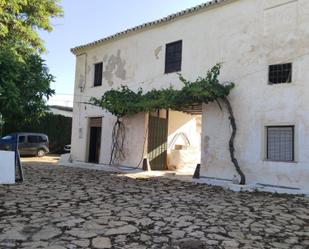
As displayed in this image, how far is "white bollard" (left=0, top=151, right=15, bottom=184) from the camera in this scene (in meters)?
10.8

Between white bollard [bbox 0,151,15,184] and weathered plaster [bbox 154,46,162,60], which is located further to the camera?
weathered plaster [bbox 154,46,162,60]

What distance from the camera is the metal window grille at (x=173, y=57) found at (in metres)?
14.1

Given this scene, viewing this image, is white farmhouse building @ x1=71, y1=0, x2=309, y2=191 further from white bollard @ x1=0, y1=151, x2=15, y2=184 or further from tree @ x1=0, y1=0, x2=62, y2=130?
white bollard @ x1=0, y1=151, x2=15, y2=184

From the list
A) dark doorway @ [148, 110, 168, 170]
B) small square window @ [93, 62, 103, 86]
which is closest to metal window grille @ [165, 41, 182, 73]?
dark doorway @ [148, 110, 168, 170]

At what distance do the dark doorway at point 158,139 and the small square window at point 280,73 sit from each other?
6000 mm

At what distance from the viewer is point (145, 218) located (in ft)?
23.0

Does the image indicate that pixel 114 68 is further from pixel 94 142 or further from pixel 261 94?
pixel 261 94

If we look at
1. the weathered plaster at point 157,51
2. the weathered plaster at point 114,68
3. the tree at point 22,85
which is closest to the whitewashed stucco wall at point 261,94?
the weathered plaster at point 157,51

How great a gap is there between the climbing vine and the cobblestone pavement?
2982 mm

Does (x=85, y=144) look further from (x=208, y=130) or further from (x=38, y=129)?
(x=38, y=129)

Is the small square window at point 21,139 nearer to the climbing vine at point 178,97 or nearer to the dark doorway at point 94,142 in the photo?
the dark doorway at point 94,142

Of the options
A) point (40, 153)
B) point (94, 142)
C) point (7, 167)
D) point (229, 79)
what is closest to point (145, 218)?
point (7, 167)

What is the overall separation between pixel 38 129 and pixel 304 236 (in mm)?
23946

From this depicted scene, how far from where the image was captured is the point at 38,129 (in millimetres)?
27266
